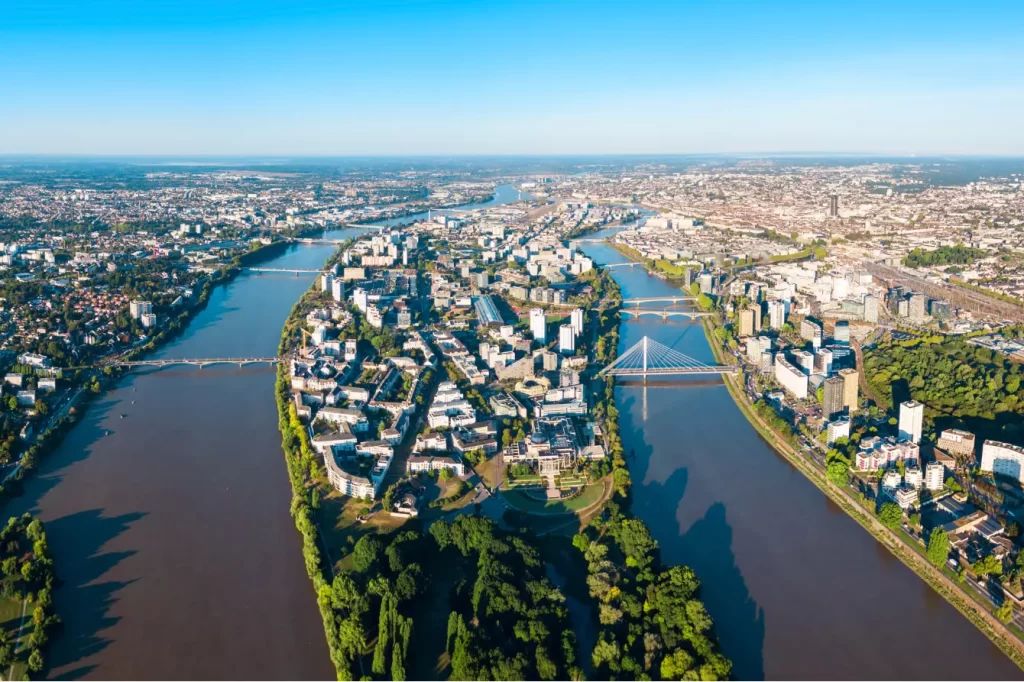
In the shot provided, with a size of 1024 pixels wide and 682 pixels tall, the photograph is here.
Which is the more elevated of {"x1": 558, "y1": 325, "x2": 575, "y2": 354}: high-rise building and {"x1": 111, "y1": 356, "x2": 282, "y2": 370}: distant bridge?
{"x1": 558, "y1": 325, "x2": 575, "y2": 354}: high-rise building

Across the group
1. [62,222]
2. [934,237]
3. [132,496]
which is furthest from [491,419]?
[62,222]

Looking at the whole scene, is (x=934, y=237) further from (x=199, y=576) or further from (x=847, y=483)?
(x=199, y=576)

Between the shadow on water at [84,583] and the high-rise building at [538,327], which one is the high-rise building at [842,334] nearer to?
the high-rise building at [538,327]

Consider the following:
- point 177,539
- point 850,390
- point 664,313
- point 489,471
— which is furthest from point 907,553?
point 664,313

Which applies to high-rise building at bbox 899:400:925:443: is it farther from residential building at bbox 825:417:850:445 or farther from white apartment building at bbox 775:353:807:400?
white apartment building at bbox 775:353:807:400

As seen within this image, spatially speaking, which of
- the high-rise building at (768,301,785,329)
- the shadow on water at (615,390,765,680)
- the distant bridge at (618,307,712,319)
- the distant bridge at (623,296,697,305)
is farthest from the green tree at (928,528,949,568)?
the distant bridge at (623,296,697,305)
